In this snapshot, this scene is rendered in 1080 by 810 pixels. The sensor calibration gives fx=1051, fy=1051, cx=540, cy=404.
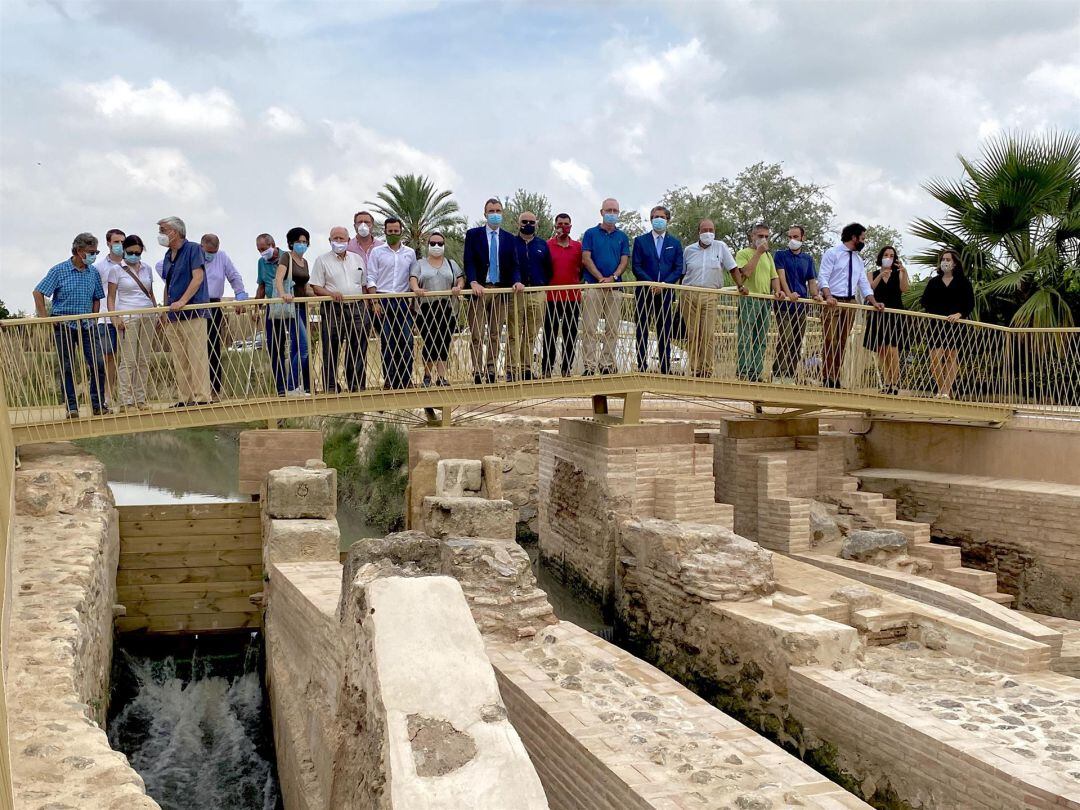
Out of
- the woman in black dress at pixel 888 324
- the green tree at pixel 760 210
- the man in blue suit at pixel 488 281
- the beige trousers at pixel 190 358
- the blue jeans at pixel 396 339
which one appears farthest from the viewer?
the green tree at pixel 760 210

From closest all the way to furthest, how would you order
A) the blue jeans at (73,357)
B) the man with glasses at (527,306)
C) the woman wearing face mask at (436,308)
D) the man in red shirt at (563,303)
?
the blue jeans at (73,357)
the woman wearing face mask at (436,308)
the man with glasses at (527,306)
the man in red shirt at (563,303)

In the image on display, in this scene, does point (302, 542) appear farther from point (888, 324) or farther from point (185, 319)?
point (888, 324)

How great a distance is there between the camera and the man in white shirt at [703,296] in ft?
36.3

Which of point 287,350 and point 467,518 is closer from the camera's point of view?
point 467,518

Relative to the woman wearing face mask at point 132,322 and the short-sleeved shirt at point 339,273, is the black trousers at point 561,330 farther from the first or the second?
the woman wearing face mask at point 132,322

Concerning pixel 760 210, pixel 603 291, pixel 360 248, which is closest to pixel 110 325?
pixel 360 248

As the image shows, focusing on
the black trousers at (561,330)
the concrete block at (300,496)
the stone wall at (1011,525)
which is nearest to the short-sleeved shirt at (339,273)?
the concrete block at (300,496)

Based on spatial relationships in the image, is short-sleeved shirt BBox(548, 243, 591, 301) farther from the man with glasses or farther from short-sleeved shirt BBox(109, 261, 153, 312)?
short-sleeved shirt BBox(109, 261, 153, 312)

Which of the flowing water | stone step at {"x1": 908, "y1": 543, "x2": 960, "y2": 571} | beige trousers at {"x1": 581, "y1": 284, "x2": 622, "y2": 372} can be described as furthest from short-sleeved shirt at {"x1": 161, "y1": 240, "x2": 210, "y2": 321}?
stone step at {"x1": 908, "y1": 543, "x2": 960, "y2": 571}

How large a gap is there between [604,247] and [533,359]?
4.52ft

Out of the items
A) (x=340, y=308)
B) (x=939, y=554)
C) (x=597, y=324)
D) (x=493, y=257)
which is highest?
(x=493, y=257)

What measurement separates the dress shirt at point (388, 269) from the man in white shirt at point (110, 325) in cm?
228

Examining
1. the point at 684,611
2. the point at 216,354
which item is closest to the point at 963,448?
the point at 684,611

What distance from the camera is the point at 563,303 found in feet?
→ 34.8
